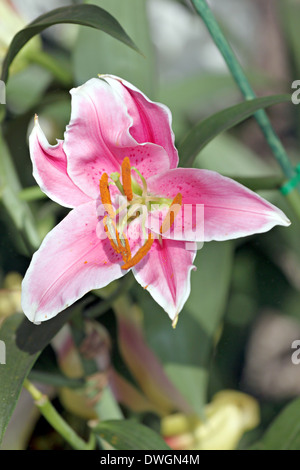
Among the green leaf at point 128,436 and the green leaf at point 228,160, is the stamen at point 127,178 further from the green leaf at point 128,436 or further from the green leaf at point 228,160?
the green leaf at point 228,160

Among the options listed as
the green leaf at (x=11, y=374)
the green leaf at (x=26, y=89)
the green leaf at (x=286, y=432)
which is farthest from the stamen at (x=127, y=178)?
the green leaf at (x=26, y=89)

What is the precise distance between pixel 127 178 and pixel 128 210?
2cm

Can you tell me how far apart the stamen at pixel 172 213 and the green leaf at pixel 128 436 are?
0.17m

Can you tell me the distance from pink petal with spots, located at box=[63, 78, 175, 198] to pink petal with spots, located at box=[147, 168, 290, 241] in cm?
2

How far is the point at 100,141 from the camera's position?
31 centimetres

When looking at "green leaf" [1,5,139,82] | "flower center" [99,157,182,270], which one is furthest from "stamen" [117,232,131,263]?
"green leaf" [1,5,139,82]

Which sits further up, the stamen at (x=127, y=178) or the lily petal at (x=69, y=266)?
the stamen at (x=127, y=178)

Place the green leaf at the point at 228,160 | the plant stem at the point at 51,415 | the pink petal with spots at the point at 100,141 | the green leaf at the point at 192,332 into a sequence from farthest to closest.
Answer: the green leaf at the point at 228,160
the green leaf at the point at 192,332
the plant stem at the point at 51,415
the pink petal with spots at the point at 100,141

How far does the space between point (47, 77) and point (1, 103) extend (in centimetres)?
24

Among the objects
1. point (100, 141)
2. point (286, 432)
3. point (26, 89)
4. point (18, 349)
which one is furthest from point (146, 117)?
point (26, 89)

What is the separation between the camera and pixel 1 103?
0.42m

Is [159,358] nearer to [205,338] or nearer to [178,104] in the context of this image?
[205,338]

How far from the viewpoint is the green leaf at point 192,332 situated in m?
0.55

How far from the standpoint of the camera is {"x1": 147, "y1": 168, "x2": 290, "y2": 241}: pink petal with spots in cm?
30
